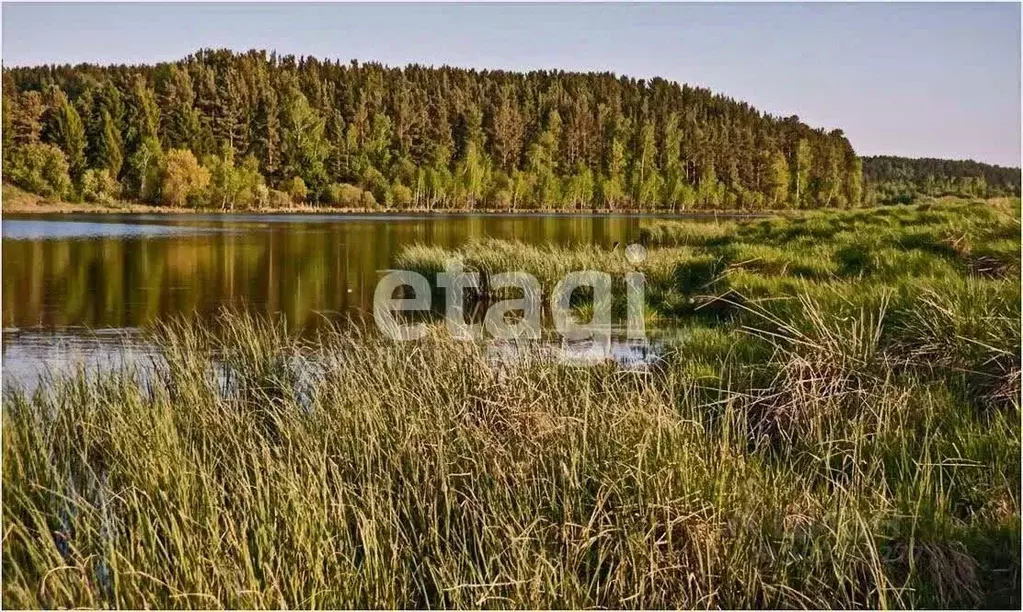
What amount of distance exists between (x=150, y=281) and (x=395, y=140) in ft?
230

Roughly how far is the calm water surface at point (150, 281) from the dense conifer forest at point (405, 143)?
29614 mm

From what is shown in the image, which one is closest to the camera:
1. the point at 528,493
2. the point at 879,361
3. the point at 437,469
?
the point at 528,493

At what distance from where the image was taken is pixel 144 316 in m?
14.3

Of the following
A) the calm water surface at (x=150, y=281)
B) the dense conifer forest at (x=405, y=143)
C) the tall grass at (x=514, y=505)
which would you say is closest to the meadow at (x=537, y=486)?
the tall grass at (x=514, y=505)

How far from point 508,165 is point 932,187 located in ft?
163

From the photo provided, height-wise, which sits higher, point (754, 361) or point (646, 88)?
point (646, 88)

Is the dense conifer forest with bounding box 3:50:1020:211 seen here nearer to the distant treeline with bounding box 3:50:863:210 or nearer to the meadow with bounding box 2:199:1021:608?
the distant treeline with bounding box 3:50:863:210

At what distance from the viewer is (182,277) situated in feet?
66.2

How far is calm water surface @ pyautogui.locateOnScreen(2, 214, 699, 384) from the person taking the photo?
468 inches

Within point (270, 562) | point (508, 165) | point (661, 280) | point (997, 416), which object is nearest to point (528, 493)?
point (270, 562)

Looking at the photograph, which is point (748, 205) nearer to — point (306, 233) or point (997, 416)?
point (306, 233)

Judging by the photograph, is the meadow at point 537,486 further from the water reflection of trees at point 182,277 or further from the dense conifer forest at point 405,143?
the dense conifer forest at point 405,143

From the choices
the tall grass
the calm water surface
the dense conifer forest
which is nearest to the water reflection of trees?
the calm water surface

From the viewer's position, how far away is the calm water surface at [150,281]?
1188 centimetres
